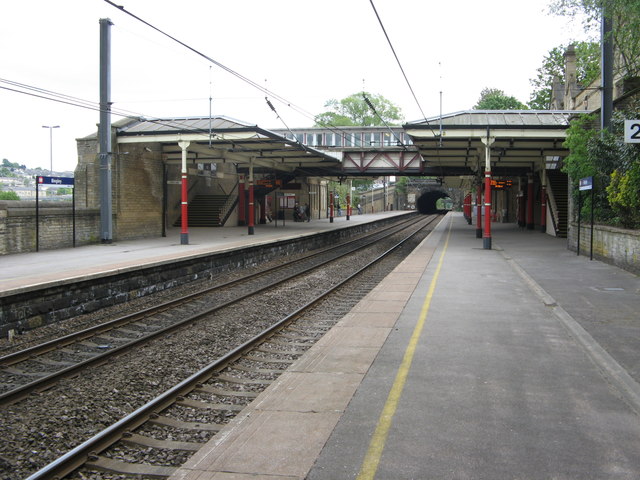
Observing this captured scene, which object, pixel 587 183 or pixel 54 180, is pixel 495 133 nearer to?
pixel 587 183

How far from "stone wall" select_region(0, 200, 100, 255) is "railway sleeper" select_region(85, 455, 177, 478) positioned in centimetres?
1438

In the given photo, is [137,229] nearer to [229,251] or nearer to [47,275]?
[229,251]

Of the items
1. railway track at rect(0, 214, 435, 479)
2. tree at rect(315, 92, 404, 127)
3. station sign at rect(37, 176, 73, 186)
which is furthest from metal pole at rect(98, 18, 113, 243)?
tree at rect(315, 92, 404, 127)

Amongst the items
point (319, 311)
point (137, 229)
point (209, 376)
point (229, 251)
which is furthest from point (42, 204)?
point (209, 376)

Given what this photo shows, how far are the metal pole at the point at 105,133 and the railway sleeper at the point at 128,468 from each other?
1775 cm

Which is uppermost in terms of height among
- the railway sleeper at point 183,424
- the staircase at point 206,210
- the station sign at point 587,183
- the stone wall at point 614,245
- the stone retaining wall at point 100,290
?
the station sign at point 587,183

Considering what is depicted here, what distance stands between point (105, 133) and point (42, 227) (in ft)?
15.5

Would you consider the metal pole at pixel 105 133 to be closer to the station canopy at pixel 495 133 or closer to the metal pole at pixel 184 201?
the metal pole at pixel 184 201

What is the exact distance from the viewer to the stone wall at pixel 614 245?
1377 cm

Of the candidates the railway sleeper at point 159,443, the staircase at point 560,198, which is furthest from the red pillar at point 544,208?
the railway sleeper at point 159,443

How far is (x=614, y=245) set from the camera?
15.4 m

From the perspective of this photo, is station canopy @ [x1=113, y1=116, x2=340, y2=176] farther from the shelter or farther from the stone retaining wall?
the stone retaining wall

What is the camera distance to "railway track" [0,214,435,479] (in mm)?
4523

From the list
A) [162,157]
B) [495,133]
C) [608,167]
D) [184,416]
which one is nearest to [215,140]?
[162,157]
